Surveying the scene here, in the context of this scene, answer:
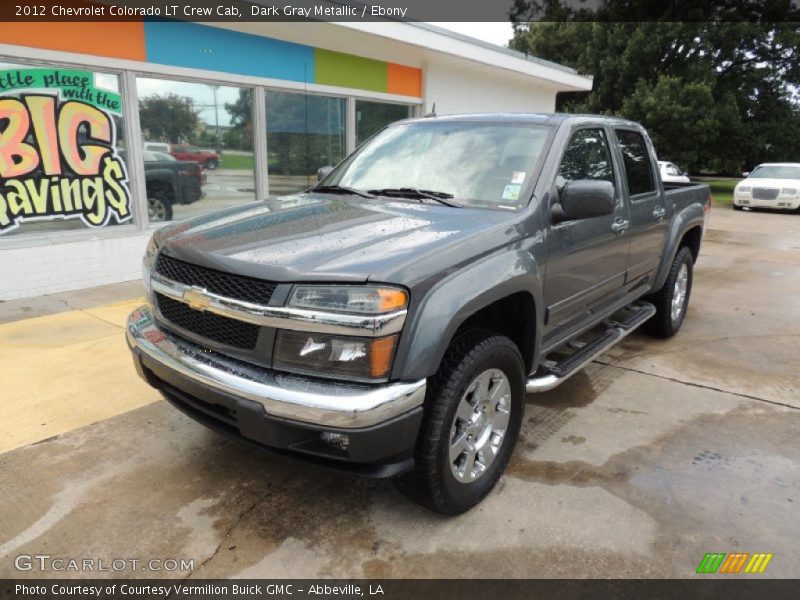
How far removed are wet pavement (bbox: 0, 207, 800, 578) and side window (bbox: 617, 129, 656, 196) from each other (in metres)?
1.55

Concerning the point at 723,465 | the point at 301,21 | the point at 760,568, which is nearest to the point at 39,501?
the point at 760,568

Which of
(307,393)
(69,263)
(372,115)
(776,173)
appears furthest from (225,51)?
(776,173)

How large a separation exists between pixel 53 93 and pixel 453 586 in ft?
21.2

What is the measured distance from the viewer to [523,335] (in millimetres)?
3025

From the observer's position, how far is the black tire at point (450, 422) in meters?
2.39

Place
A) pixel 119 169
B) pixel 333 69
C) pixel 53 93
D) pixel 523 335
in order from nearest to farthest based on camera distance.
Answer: pixel 523 335 → pixel 53 93 → pixel 119 169 → pixel 333 69

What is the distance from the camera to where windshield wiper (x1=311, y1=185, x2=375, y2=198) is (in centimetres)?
344

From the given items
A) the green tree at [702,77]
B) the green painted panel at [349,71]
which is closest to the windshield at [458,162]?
the green painted panel at [349,71]

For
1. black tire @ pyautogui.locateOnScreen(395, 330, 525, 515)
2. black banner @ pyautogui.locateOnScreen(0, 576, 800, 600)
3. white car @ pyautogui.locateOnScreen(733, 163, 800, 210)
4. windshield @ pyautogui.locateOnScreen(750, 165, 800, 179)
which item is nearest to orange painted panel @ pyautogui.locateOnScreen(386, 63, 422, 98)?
black tire @ pyautogui.locateOnScreen(395, 330, 525, 515)

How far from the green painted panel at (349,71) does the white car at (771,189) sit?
1342 cm

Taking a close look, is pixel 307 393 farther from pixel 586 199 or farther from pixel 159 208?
pixel 159 208

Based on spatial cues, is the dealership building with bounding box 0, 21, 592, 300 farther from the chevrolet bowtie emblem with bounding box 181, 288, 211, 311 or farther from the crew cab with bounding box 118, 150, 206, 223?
the chevrolet bowtie emblem with bounding box 181, 288, 211, 311

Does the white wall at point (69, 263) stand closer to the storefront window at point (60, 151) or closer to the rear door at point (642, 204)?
the storefront window at point (60, 151)

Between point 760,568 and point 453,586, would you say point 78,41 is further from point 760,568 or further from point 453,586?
point 760,568
